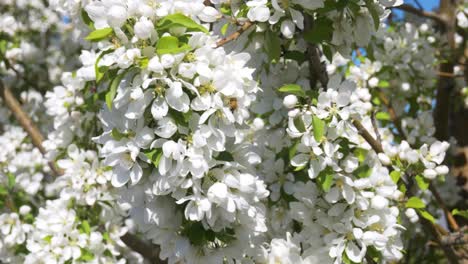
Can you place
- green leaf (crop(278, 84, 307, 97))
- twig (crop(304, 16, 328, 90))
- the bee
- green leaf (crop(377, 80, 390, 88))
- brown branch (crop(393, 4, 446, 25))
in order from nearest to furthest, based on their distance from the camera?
the bee → green leaf (crop(278, 84, 307, 97)) → twig (crop(304, 16, 328, 90)) → brown branch (crop(393, 4, 446, 25)) → green leaf (crop(377, 80, 390, 88))

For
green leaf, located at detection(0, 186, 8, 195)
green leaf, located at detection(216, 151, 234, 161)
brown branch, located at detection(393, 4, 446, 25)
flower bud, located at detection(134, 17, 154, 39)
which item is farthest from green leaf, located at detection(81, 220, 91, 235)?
brown branch, located at detection(393, 4, 446, 25)

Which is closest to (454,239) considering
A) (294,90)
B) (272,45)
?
(294,90)

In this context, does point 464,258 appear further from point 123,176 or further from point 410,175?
point 123,176

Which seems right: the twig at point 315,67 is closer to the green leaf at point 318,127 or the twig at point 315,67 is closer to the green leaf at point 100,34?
the green leaf at point 318,127

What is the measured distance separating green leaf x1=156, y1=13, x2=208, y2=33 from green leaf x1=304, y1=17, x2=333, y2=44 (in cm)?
54

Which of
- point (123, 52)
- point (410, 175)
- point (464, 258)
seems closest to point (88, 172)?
point (123, 52)

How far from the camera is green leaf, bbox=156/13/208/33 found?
1.74 metres

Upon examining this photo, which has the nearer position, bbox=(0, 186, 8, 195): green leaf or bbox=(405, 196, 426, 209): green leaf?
bbox=(405, 196, 426, 209): green leaf

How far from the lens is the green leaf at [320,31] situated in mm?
2168

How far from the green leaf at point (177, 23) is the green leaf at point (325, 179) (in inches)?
26.9

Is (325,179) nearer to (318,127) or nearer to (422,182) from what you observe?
(318,127)

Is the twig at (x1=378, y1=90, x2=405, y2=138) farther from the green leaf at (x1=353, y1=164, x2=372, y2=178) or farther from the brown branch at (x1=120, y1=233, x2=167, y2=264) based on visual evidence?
the brown branch at (x1=120, y1=233, x2=167, y2=264)

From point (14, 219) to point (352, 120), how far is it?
6.09 feet

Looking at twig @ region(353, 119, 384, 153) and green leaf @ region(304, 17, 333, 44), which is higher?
green leaf @ region(304, 17, 333, 44)
